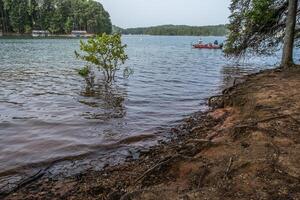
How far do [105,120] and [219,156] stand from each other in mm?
6499

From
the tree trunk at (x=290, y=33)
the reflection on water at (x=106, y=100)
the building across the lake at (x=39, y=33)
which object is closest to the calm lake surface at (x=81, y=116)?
the reflection on water at (x=106, y=100)

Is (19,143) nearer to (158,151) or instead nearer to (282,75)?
(158,151)

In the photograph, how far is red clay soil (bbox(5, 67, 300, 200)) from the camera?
454 centimetres

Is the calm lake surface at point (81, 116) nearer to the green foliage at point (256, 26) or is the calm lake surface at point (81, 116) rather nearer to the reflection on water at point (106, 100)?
the reflection on water at point (106, 100)

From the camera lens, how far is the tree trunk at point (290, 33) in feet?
50.6

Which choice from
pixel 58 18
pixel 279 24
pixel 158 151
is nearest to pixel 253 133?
pixel 158 151

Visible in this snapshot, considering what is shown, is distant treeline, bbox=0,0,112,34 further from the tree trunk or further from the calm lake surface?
the tree trunk

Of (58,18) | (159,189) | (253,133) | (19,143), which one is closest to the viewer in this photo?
(159,189)

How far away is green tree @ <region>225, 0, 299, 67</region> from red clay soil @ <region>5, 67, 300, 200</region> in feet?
32.9

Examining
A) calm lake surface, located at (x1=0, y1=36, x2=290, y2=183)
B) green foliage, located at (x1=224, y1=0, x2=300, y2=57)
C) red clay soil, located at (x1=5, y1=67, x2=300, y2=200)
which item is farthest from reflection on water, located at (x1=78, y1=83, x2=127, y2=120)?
green foliage, located at (x1=224, y1=0, x2=300, y2=57)

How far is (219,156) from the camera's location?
19.0 feet

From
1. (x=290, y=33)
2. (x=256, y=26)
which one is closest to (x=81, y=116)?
(x=290, y=33)

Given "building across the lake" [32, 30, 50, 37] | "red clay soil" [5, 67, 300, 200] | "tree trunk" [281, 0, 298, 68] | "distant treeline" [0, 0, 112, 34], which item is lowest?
"red clay soil" [5, 67, 300, 200]

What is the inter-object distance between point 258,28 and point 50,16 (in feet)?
373
